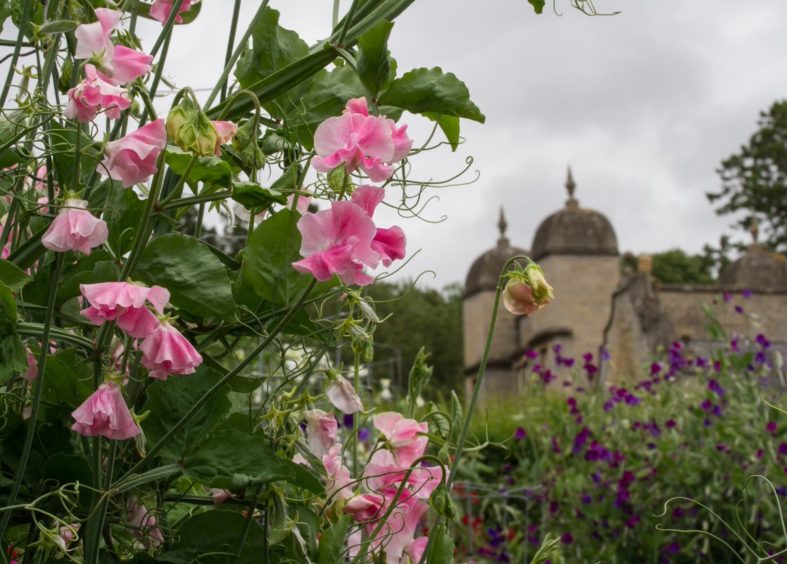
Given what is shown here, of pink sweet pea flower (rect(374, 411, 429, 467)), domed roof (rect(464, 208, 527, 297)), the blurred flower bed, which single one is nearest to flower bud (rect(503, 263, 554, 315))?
pink sweet pea flower (rect(374, 411, 429, 467))

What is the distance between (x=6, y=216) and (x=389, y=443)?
465mm

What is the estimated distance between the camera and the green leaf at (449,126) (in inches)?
41.3

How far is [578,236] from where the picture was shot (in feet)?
74.6

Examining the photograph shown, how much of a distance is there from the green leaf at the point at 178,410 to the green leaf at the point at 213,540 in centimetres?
7

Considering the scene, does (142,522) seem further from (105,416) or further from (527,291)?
(527,291)

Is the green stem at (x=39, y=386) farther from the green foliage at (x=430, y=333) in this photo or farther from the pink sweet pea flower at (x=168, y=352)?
the green foliage at (x=430, y=333)

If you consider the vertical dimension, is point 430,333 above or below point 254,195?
above

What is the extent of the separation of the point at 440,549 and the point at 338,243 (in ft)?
1.02

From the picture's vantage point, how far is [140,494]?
962mm

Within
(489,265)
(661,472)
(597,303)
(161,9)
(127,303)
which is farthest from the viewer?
(489,265)

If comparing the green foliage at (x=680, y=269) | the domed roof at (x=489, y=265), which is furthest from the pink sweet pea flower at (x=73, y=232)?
the green foliage at (x=680, y=269)

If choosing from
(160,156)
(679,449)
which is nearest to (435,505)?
(160,156)

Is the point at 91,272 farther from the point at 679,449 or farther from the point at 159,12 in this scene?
the point at 679,449

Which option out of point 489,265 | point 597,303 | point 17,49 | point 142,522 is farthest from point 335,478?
point 489,265
